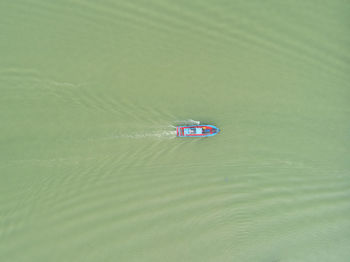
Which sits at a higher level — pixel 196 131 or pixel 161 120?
pixel 161 120

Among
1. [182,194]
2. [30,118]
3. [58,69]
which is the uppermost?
[58,69]

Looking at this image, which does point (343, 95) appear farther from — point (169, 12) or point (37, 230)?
point (37, 230)

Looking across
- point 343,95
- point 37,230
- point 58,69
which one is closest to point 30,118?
point 58,69
